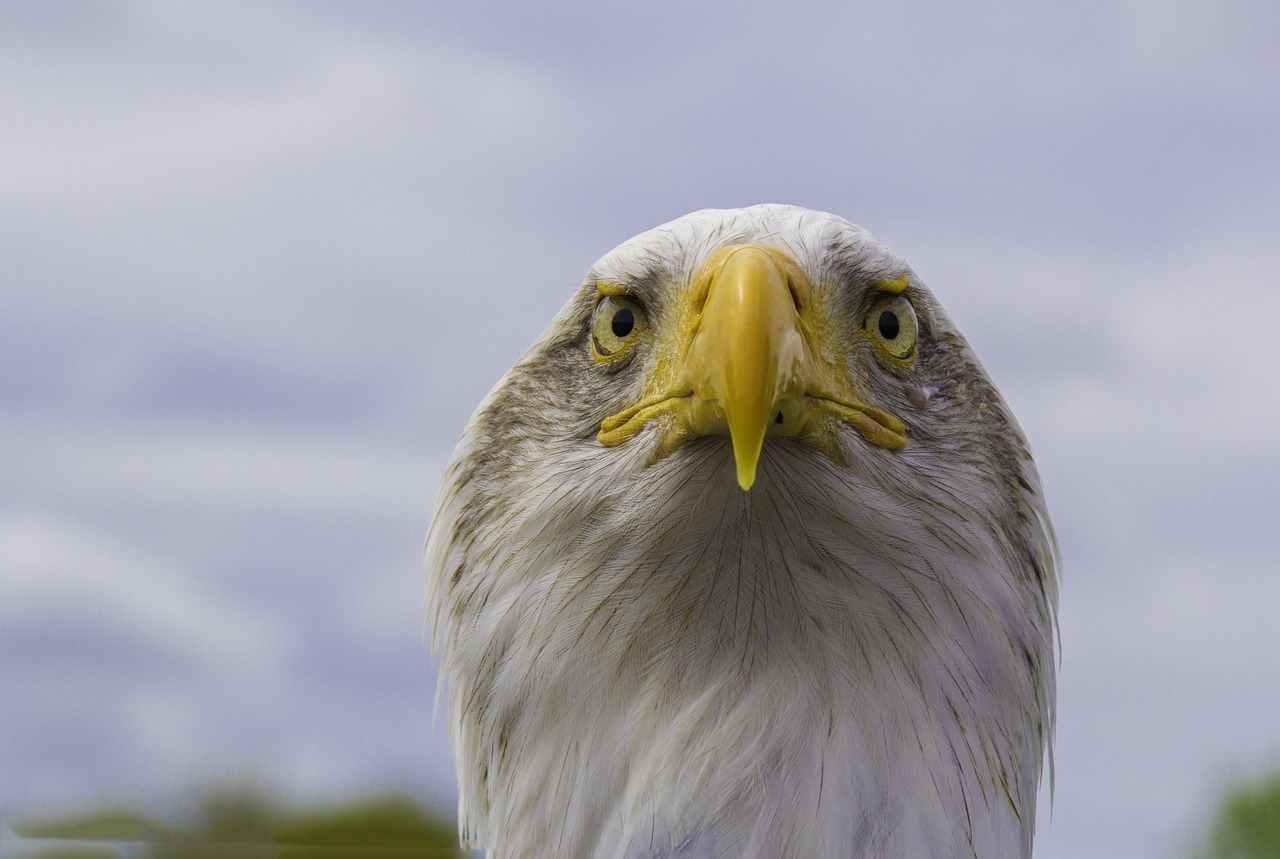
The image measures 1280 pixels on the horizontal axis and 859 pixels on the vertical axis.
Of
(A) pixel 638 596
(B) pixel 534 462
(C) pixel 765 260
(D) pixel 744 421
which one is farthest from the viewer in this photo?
(B) pixel 534 462

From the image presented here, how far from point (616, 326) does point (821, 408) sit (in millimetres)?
616

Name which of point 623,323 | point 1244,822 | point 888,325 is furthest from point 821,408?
point 1244,822

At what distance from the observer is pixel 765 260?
298 centimetres

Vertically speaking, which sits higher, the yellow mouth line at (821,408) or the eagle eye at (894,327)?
the eagle eye at (894,327)

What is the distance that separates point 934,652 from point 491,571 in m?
1.08

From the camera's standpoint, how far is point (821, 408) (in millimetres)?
3045

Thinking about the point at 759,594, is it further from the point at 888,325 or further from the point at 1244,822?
the point at 1244,822

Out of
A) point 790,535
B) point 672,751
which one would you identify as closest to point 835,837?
point 672,751

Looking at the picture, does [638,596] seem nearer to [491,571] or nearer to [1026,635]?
[491,571]

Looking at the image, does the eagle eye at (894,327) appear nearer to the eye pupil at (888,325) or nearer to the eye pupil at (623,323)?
the eye pupil at (888,325)

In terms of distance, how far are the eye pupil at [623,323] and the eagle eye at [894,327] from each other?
1.86ft

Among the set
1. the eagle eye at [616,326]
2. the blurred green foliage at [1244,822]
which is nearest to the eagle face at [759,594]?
the eagle eye at [616,326]

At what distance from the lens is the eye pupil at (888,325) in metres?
3.37

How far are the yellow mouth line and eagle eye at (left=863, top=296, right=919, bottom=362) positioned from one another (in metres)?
0.20
